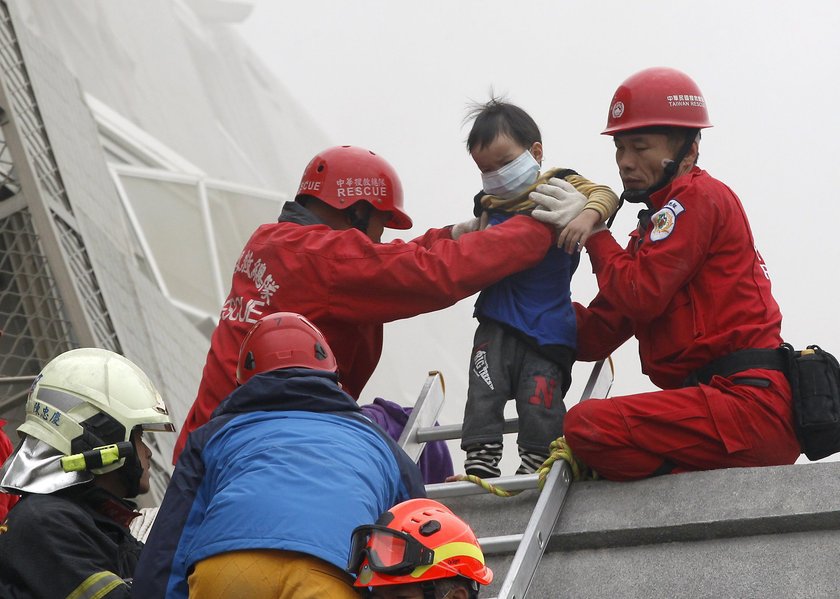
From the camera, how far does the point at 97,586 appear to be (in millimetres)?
4102

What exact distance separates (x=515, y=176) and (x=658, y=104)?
701 millimetres

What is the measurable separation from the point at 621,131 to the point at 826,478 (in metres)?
1.79

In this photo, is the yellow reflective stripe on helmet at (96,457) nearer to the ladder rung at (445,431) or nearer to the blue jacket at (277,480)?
the blue jacket at (277,480)

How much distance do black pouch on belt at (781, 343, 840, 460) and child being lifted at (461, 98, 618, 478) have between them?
1023 mm

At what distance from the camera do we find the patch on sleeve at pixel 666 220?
5215 millimetres

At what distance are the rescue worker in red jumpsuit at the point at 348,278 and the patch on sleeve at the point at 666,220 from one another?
1.97 ft

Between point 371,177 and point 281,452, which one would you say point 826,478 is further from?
point 371,177

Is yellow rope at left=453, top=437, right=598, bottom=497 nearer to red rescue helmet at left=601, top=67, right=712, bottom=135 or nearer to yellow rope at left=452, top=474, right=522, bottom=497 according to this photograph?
yellow rope at left=452, top=474, right=522, bottom=497

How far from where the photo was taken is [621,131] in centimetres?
561

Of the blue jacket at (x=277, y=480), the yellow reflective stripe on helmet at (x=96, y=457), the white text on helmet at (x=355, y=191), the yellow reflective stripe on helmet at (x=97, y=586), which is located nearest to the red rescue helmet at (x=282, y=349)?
the blue jacket at (x=277, y=480)

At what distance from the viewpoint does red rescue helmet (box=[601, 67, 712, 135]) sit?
5.53m

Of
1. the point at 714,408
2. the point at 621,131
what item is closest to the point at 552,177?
the point at 621,131

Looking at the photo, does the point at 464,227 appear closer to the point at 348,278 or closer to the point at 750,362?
the point at 348,278

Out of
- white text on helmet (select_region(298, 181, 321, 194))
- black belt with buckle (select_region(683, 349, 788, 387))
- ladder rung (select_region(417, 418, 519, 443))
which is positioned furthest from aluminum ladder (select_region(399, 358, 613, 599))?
white text on helmet (select_region(298, 181, 321, 194))
